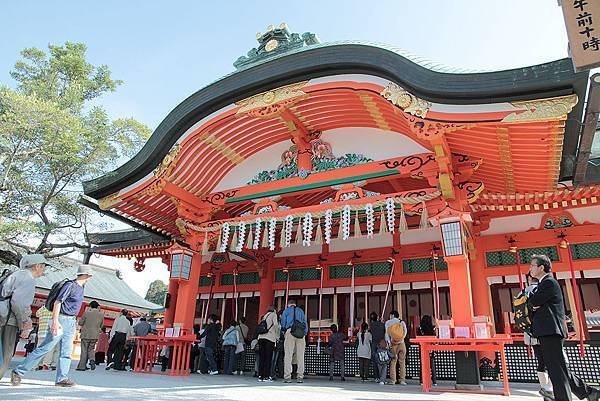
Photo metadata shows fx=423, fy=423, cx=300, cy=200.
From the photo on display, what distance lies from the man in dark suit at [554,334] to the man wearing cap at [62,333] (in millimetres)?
5117

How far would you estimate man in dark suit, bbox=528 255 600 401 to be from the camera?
3.74 meters

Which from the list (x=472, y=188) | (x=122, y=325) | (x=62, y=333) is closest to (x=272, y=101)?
(x=472, y=188)

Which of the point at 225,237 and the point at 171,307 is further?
the point at 171,307

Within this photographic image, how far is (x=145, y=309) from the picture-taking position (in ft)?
84.0

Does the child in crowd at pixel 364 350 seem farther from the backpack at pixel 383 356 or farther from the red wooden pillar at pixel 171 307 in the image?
the red wooden pillar at pixel 171 307

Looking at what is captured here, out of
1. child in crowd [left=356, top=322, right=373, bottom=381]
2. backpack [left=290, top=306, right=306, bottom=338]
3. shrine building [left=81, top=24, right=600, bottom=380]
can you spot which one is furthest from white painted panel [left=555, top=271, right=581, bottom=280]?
backpack [left=290, top=306, right=306, bottom=338]

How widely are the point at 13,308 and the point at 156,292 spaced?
5644cm

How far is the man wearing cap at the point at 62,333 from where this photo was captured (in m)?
4.84

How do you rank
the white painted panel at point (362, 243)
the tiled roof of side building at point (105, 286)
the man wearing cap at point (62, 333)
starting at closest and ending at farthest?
the man wearing cap at point (62, 333), the white painted panel at point (362, 243), the tiled roof of side building at point (105, 286)

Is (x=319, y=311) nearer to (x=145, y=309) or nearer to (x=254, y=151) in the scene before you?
(x=254, y=151)

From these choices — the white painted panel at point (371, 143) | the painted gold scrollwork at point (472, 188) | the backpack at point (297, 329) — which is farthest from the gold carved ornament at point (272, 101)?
the backpack at point (297, 329)

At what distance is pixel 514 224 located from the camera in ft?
29.9

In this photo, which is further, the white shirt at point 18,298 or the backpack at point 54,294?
the backpack at point 54,294

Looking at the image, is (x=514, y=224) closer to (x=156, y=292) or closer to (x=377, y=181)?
(x=377, y=181)
